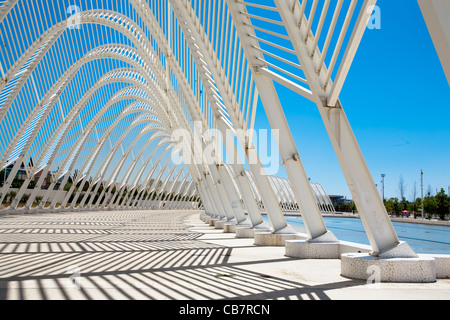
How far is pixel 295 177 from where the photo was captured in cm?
767

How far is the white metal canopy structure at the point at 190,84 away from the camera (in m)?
5.52

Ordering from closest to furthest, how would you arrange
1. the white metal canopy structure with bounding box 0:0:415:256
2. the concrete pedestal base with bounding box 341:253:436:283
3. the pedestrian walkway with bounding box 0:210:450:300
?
the pedestrian walkway with bounding box 0:210:450:300, the concrete pedestal base with bounding box 341:253:436:283, the white metal canopy structure with bounding box 0:0:415:256

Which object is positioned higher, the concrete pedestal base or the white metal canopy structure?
the white metal canopy structure

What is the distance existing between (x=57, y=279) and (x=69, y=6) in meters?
19.0

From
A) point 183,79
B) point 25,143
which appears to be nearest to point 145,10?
point 183,79

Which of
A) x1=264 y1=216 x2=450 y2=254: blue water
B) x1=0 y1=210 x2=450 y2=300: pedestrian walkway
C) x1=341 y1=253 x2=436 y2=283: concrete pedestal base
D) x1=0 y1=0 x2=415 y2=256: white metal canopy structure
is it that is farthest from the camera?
x1=264 y1=216 x2=450 y2=254: blue water

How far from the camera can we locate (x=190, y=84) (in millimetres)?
15438

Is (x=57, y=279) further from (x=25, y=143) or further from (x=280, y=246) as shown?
(x=25, y=143)

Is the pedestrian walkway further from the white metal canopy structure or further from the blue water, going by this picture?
the blue water

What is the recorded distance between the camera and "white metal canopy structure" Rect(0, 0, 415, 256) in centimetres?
552

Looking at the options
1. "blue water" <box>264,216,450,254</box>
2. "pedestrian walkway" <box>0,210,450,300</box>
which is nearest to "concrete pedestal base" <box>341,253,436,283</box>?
"pedestrian walkway" <box>0,210,450,300</box>

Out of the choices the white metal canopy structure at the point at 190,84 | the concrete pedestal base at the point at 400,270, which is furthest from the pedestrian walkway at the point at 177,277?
the white metal canopy structure at the point at 190,84

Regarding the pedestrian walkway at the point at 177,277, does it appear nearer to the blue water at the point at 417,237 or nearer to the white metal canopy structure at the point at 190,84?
the white metal canopy structure at the point at 190,84

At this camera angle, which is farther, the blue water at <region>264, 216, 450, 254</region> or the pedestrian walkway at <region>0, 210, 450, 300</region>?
the blue water at <region>264, 216, 450, 254</region>
